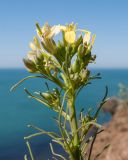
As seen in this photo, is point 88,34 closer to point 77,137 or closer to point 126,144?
point 77,137

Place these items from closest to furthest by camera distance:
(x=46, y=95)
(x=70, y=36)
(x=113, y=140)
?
(x=70, y=36)
(x=46, y=95)
(x=113, y=140)

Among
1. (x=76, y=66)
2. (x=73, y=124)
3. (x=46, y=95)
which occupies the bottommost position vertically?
(x=73, y=124)

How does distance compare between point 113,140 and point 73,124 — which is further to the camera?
point 113,140

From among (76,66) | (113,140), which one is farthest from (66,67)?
(113,140)

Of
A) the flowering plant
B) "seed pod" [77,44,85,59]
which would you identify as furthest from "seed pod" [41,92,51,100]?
"seed pod" [77,44,85,59]

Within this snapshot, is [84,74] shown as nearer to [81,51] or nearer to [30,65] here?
[81,51]

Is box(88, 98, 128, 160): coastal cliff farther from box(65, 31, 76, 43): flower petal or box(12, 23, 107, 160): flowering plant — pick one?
box(65, 31, 76, 43): flower petal

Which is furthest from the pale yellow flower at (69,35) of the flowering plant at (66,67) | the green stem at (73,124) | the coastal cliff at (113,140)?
the coastal cliff at (113,140)

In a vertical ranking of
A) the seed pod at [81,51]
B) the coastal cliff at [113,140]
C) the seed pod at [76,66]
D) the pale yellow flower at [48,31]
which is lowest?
the coastal cliff at [113,140]

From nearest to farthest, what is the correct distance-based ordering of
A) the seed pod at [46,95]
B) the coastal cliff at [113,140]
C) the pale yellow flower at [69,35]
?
the pale yellow flower at [69,35] → the seed pod at [46,95] → the coastal cliff at [113,140]

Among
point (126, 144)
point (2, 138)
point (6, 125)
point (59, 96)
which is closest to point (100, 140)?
point (126, 144)

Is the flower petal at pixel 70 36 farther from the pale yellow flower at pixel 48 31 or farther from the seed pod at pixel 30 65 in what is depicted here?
the seed pod at pixel 30 65
